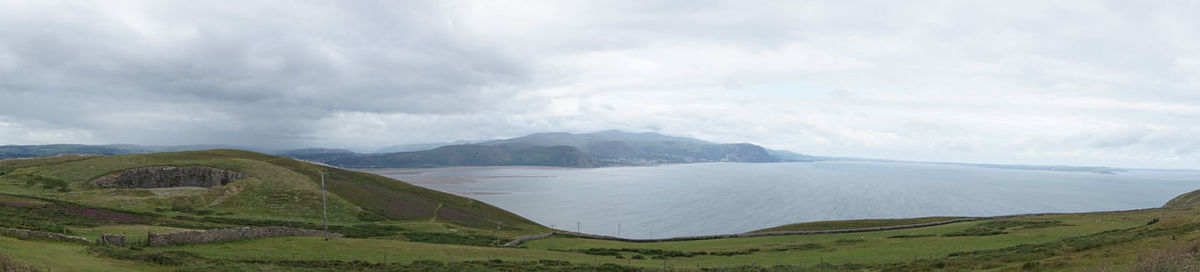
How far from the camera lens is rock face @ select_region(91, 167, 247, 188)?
90688 mm

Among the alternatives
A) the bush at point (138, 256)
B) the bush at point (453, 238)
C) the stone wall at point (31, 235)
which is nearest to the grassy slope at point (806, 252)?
the bush at point (138, 256)

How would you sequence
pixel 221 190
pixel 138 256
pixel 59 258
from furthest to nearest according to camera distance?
pixel 221 190
pixel 138 256
pixel 59 258

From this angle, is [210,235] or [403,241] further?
[403,241]

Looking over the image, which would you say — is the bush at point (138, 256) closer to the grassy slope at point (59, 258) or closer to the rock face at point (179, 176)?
the grassy slope at point (59, 258)

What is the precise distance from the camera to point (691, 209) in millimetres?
152125

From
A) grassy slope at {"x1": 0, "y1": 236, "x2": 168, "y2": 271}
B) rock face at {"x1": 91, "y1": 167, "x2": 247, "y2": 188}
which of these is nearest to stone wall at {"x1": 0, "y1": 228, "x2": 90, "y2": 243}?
grassy slope at {"x1": 0, "y1": 236, "x2": 168, "y2": 271}

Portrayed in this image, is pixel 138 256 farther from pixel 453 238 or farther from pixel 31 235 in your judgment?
pixel 453 238

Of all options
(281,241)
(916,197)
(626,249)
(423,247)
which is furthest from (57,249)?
(916,197)

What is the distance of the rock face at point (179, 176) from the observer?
90688mm

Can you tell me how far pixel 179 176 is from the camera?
94312mm

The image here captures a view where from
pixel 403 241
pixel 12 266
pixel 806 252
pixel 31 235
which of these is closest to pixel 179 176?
pixel 403 241

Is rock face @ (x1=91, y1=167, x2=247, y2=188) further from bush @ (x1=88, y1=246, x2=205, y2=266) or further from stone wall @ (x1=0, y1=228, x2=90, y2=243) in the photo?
bush @ (x1=88, y1=246, x2=205, y2=266)

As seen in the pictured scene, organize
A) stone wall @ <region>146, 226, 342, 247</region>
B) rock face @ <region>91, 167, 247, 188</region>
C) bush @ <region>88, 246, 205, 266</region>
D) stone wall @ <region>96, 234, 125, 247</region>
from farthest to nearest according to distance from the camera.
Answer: rock face @ <region>91, 167, 247, 188</region> → stone wall @ <region>146, 226, 342, 247</region> → stone wall @ <region>96, 234, 125, 247</region> → bush @ <region>88, 246, 205, 266</region>

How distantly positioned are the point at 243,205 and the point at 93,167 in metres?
40.1
